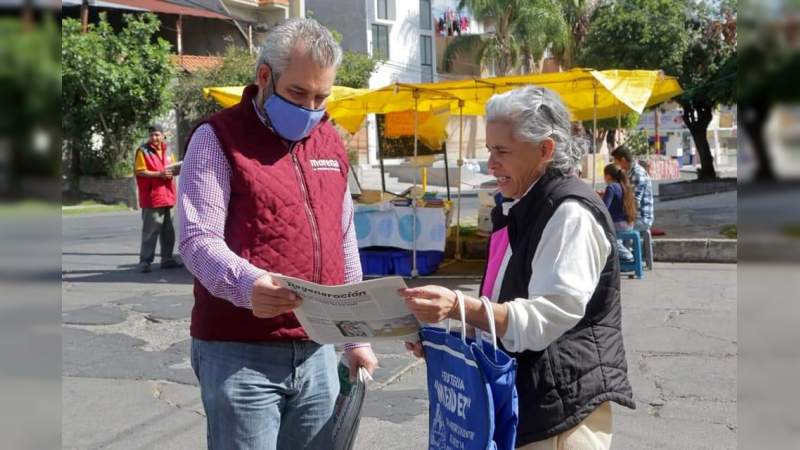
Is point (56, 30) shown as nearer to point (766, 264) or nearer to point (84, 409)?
point (766, 264)

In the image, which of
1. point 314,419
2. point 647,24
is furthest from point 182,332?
point 647,24

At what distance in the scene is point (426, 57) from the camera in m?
55.8

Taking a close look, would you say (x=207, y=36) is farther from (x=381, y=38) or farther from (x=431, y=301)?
(x=431, y=301)

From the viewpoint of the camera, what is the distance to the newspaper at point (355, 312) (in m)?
2.12

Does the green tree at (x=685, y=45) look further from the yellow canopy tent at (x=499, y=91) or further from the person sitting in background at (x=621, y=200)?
the person sitting in background at (x=621, y=200)

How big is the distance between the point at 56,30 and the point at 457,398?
4.65 feet

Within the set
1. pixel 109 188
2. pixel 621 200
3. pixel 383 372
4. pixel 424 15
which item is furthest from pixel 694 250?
pixel 424 15

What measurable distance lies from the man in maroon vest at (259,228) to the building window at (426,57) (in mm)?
53284

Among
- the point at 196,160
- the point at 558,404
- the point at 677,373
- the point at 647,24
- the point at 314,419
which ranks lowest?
the point at 677,373

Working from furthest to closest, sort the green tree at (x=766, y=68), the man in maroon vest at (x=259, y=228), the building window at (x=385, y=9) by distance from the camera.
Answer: the building window at (x=385, y=9) → the man in maroon vest at (x=259, y=228) → the green tree at (x=766, y=68)

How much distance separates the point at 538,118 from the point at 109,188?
26.0 meters

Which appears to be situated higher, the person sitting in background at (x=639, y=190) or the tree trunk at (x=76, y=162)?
the tree trunk at (x=76, y=162)

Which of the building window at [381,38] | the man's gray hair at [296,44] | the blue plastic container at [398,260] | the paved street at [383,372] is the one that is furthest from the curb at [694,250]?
the building window at [381,38]

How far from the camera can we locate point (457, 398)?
2.15 metres
